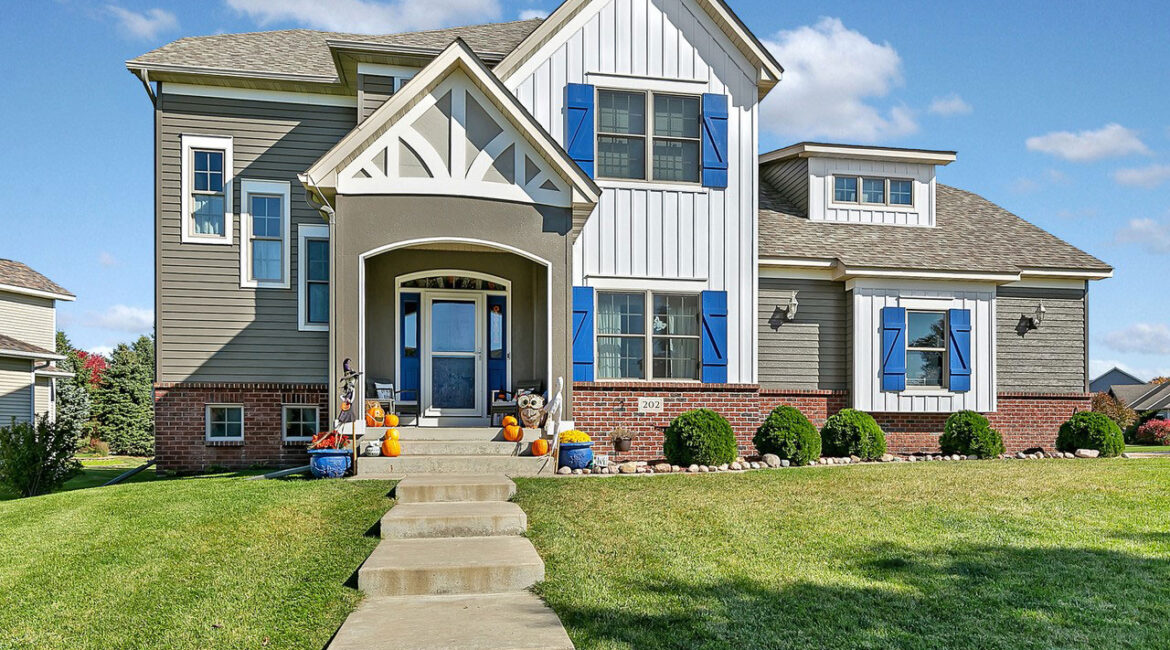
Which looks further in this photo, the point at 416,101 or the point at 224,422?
the point at 224,422

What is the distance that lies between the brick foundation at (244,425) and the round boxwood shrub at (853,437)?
7.82 metres

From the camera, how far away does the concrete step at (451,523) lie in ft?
21.8

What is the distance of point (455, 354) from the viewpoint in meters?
12.6

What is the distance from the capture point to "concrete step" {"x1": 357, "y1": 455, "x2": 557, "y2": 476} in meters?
9.49

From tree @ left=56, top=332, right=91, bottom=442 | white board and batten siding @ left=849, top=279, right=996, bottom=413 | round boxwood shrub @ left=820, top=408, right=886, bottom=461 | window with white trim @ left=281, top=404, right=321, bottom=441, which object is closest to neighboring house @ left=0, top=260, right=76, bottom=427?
tree @ left=56, top=332, right=91, bottom=442

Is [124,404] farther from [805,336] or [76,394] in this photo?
Answer: [805,336]

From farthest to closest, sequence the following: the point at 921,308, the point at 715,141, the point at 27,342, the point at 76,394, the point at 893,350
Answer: the point at 76,394 → the point at 27,342 → the point at 921,308 → the point at 893,350 → the point at 715,141

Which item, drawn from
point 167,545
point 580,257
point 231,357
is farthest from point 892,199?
point 167,545

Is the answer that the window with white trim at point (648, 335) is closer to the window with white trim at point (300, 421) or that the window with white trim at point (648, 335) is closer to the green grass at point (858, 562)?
the green grass at point (858, 562)

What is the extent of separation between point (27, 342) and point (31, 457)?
1552 centimetres

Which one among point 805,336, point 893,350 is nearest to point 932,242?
point 893,350

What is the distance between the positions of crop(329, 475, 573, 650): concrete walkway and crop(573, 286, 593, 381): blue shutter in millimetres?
5276

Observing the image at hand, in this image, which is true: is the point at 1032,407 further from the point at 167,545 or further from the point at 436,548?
the point at 167,545

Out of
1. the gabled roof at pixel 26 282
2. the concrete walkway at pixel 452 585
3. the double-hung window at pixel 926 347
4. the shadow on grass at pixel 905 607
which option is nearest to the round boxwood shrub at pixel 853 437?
the double-hung window at pixel 926 347
